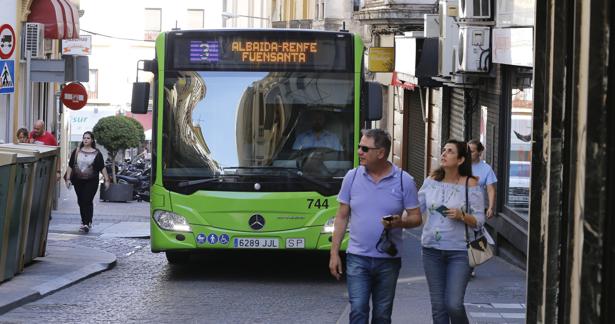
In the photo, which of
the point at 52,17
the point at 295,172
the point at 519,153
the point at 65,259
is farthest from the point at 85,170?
the point at 52,17

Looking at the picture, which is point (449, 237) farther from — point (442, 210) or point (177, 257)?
point (177, 257)

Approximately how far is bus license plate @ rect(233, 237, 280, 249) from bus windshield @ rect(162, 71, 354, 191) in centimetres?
56

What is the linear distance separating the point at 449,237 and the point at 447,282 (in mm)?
295

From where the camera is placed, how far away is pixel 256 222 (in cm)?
1326

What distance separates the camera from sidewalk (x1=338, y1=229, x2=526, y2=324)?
11180mm

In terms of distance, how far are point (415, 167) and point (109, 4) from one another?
4733 cm

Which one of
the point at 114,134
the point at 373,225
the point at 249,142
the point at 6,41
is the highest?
the point at 6,41

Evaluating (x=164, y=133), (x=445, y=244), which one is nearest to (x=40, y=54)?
(x=164, y=133)

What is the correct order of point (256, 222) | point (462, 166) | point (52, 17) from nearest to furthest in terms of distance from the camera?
point (462, 166)
point (256, 222)
point (52, 17)

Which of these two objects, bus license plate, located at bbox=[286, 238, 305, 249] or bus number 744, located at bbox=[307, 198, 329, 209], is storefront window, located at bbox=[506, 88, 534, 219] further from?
bus license plate, located at bbox=[286, 238, 305, 249]

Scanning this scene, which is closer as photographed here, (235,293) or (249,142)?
(235,293)

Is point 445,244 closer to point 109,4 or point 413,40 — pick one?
point 413,40

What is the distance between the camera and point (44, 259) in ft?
48.7

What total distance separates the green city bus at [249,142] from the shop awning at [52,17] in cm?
1436
